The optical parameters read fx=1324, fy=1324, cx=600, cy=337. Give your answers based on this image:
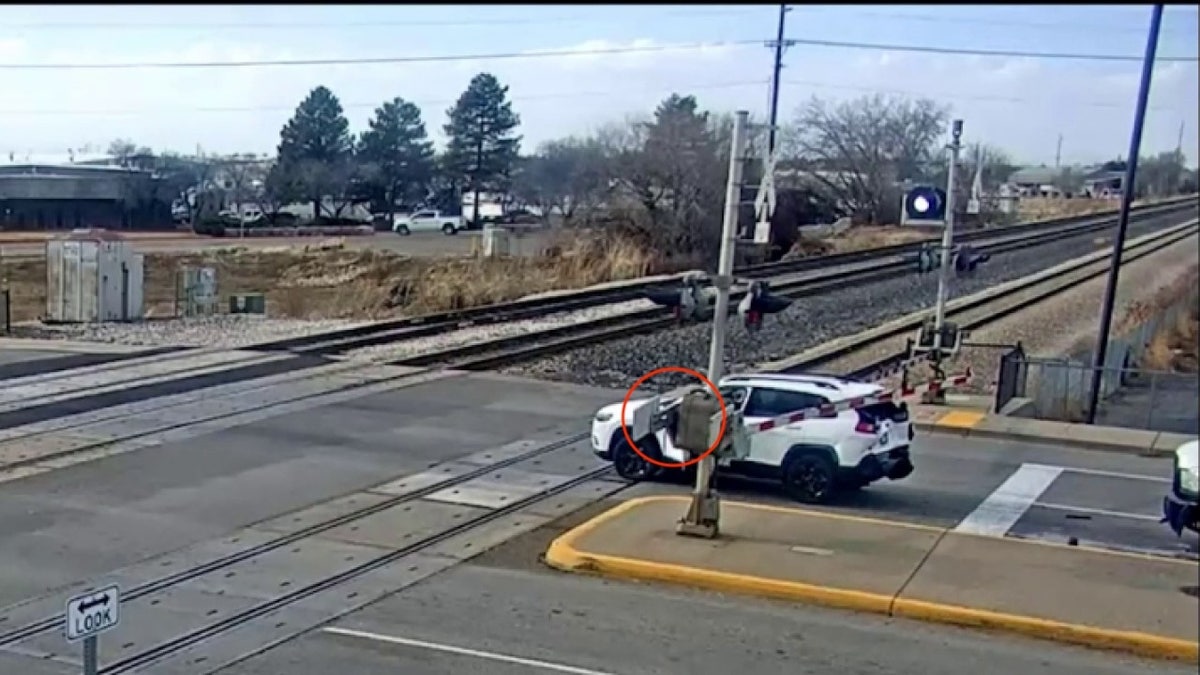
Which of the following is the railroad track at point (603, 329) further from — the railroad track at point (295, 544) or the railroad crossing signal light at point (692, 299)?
the railroad track at point (295, 544)

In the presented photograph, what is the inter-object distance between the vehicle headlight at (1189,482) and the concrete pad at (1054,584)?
19.0ft

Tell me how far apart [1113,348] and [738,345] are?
1679 centimetres

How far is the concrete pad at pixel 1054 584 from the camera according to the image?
26.9ft

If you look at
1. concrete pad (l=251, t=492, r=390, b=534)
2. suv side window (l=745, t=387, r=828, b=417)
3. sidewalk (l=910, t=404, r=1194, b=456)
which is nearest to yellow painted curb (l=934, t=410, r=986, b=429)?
sidewalk (l=910, t=404, r=1194, b=456)

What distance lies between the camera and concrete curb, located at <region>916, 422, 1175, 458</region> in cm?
1429

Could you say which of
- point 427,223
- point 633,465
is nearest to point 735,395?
point 633,465

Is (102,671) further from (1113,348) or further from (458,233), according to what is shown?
(458,233)

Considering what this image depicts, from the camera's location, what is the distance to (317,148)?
2445 centimetres

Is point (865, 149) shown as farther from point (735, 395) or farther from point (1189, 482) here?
point (1189, 482)

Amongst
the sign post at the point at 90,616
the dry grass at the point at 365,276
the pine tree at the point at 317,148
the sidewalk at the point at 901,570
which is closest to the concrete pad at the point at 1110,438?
the sidewalk at the point at 901,570

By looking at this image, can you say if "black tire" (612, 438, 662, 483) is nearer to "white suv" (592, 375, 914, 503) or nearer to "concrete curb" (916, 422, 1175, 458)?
"white suv" (592, 375, 914, 503)

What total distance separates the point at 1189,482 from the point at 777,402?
10970 millimetres

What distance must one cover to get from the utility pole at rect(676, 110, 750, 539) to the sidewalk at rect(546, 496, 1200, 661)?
154 mm

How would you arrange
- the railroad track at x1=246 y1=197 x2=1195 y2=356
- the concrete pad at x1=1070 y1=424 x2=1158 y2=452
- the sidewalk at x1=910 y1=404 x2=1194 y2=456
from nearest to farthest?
the concrete pad at x1=1070 y1=424 x2=1158 y2=452 → the sidewalk at x1=910 y1=404 x2=1194 y2=456 → the railroad track at x1=246 y1=197 x2=1195 y2=356
